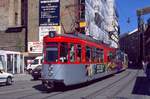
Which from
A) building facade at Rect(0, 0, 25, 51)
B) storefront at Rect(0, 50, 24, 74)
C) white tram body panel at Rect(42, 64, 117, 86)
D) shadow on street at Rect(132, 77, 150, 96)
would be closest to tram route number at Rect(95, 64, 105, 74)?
shadow on street at Rect(132, 77, 150, 96)

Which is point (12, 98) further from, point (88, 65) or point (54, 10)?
point (54, 10)

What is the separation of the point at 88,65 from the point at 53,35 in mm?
4453

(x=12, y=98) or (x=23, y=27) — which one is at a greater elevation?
(x=23, y=27)

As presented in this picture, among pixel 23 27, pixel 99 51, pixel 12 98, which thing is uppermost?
pixel 23 27

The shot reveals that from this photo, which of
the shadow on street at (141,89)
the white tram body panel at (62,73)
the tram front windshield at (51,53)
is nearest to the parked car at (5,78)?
the white tram body panel at (62,73)

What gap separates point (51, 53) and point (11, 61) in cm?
2315

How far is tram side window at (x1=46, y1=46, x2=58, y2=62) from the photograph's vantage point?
2273 centimetres

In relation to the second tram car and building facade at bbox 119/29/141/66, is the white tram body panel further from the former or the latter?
building facade at bbox 119/29/141/66

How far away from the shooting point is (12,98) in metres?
18.5

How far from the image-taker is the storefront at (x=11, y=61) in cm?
4200

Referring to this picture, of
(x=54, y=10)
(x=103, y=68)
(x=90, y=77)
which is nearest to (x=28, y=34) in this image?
(x=54, y=10)

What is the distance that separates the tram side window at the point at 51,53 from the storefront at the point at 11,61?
736 inches

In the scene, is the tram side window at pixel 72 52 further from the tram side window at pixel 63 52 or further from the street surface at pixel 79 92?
the street surface at pixel 79 92

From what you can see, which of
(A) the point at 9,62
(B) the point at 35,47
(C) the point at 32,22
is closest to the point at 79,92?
(A) the point at 9,62
